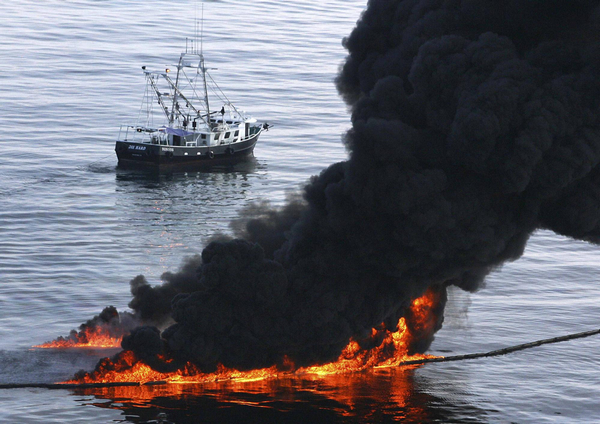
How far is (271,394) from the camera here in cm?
5391

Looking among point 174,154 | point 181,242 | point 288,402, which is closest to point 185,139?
point 174,154

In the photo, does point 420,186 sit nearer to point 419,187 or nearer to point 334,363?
point 419,187

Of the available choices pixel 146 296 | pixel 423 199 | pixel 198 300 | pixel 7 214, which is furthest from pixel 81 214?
pixel 423 199

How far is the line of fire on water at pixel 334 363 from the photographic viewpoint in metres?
52.9

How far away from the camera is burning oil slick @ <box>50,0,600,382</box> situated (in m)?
45.1

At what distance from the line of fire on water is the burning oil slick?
7.13 ft

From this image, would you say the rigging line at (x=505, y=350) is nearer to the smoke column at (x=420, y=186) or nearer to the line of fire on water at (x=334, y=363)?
the line of fire on water at (x=334, y=363)

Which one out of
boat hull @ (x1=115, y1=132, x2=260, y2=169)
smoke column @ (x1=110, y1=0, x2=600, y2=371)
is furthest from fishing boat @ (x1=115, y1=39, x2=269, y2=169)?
smoke column @ (x1=110, y1=0, x2=600, y2=371)

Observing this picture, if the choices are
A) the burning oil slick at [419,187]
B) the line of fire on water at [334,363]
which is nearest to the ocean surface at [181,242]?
the line of fire on water at [334,363]

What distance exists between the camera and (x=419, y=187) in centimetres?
4538

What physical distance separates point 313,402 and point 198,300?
31.2 ft

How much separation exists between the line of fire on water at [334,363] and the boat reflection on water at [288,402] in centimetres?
50

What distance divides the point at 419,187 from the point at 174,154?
61.8 metres

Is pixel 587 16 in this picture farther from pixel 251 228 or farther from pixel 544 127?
pixel 251 228
